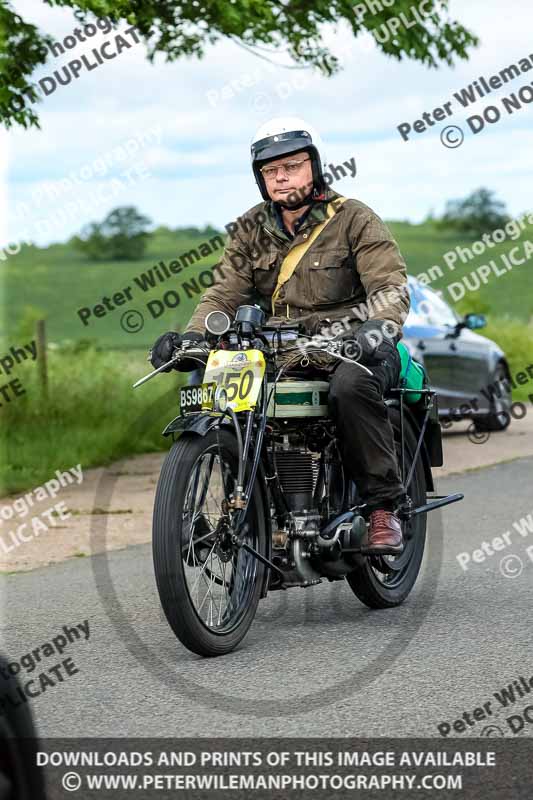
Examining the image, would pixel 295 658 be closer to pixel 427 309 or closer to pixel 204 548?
pixel 204 548

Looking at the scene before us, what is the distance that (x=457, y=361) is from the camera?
15.6m

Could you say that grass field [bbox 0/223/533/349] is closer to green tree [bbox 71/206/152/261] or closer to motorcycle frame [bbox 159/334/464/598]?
green tree [bbox 71/206/152/261]

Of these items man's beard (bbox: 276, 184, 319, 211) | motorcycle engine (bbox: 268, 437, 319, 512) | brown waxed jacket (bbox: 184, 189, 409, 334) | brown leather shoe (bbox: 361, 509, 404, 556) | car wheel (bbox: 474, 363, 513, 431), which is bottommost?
car wheel (bbox: 474, 363, 513, 431)

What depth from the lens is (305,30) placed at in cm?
1455

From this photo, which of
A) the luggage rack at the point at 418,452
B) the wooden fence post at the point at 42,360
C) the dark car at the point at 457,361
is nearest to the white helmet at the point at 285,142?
the luggage rack at the point at 418,452

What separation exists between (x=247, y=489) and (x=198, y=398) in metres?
0.46

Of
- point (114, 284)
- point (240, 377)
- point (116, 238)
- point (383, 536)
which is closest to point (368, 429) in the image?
point (383, 536)

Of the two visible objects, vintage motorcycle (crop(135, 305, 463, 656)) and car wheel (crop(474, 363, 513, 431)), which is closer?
vintage motorcycle (crop(135, 305, 463, 656))

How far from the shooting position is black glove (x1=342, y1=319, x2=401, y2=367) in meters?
5.86

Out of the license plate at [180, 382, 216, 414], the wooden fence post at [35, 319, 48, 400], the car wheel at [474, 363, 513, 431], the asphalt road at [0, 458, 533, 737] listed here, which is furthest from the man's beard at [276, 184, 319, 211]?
the car wheel at [474, 363, 513, 431]

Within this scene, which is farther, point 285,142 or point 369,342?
point 285,142

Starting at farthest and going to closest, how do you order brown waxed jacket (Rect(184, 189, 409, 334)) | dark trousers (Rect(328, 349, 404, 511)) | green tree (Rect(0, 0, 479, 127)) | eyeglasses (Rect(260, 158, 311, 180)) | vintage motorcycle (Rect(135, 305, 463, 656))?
1. green tree (Rect(0, 0, 479, 127))
2. eyeglasses (Rect(260, 158, 311, 180))
3. brown waxed jacket (Rect(184, 189, 409, 334))
4. dark trousers (Rect(328, 349, 404, 511))
5. vintage motorcycle (Rect(135, 305, 463, 656))

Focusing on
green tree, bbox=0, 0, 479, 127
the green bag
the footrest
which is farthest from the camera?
green tree, bbox=0, 0, 479, 127

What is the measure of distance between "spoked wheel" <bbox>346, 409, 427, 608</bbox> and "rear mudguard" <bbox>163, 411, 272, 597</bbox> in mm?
661
